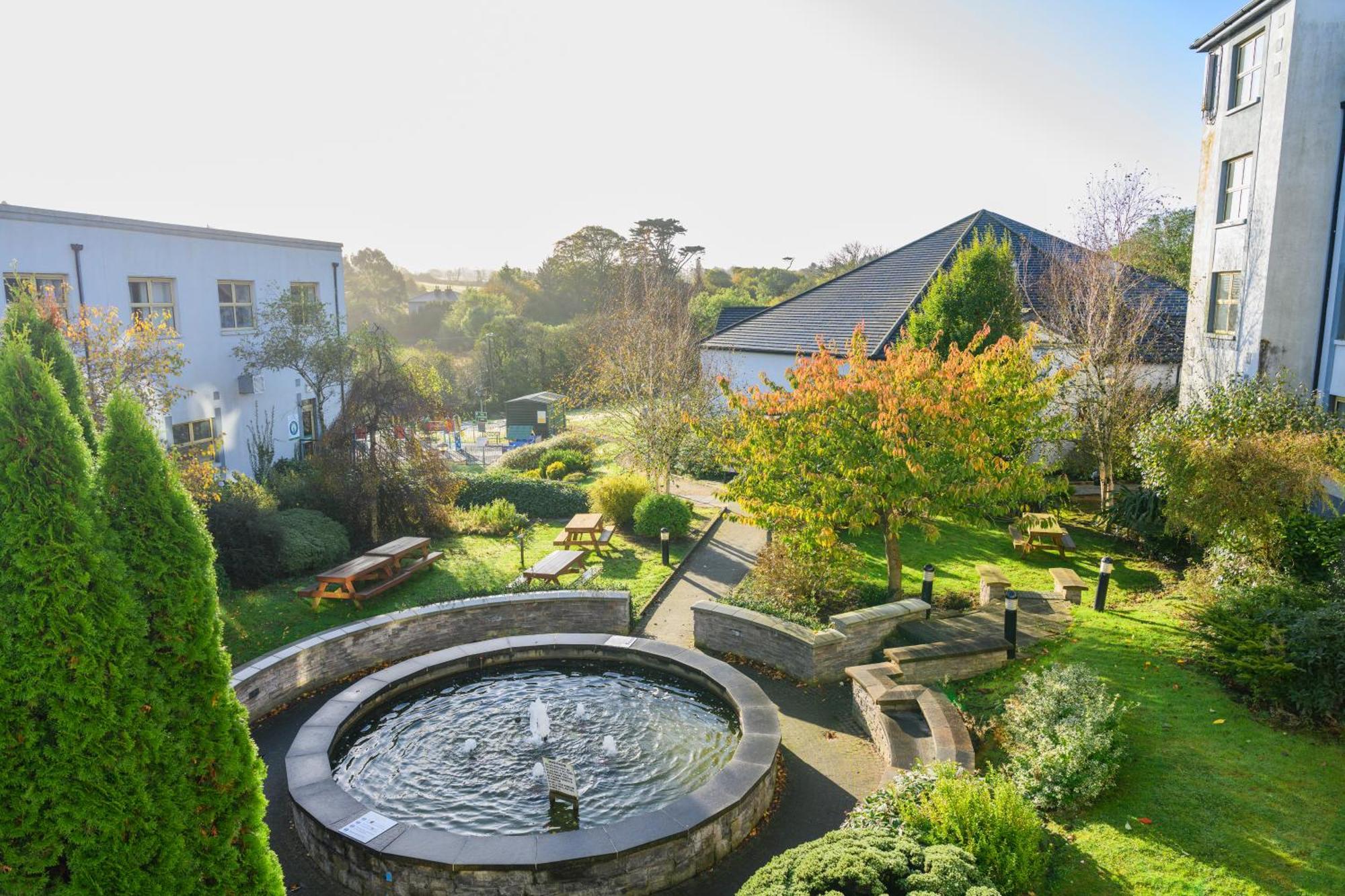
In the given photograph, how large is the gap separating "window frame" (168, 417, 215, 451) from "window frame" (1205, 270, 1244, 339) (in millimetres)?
22800

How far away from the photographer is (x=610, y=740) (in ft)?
29.9

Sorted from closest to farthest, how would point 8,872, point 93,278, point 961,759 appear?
point 8,872 < point 961,759 < point 93,278

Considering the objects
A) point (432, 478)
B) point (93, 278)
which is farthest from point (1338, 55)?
point (93, 278)

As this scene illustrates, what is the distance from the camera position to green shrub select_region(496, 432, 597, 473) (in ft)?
91.3

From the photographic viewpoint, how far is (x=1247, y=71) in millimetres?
16688

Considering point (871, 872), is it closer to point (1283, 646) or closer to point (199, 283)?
point (1283, 646)

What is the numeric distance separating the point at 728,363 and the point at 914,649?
62.5ft

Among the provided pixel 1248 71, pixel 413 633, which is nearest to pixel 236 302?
pixel 413 633

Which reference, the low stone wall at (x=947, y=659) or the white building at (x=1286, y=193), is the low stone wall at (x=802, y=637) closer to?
the low stone wall at (x=947, y=659)

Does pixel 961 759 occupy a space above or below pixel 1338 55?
below

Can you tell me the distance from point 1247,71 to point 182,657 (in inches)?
826

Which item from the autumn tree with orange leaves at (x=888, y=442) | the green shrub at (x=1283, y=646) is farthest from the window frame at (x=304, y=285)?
the green shrub at (x=1283, y=646)

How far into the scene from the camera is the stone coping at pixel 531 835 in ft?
22.1

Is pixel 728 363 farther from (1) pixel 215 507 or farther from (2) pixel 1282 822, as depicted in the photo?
(2) pixel 1282 822
